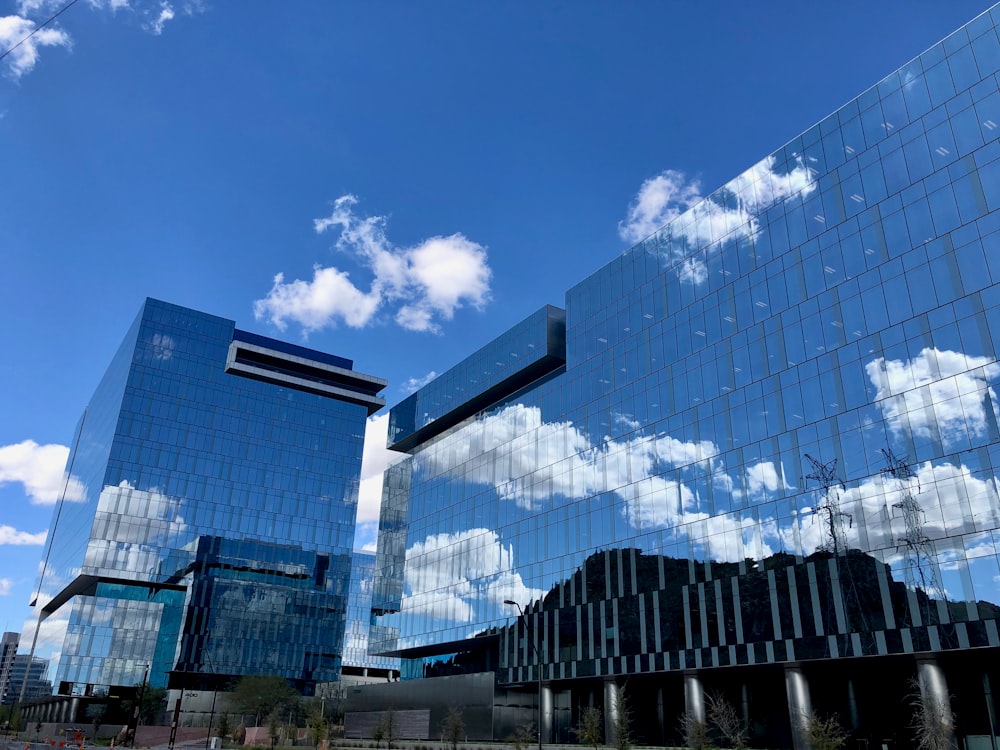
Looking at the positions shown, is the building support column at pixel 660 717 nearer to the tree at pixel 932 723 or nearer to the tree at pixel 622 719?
the tree at pixel 622 719

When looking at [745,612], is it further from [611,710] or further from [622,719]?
[611,710]

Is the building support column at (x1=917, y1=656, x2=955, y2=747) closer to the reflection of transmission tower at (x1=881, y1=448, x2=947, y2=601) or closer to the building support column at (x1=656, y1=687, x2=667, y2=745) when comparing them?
the reflection of transmission tower at (x1=881, y1=448, x2=947, y2=601)

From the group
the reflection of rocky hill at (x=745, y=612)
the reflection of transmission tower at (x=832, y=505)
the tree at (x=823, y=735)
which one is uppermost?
the reflection of transmission tower at (x=832, y=505)

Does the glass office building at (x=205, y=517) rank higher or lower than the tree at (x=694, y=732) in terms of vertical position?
higher

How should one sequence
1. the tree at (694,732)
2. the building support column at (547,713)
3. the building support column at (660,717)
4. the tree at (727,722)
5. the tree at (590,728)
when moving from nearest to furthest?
the tree at (694,732)
the tree at (727,722)
the tree at (590,728)
the building support column at (660,717)
the building support column at (547,713)

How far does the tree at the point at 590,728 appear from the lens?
193ft

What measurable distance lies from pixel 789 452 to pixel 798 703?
1558 cm

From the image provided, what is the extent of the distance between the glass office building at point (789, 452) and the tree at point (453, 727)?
15.3 ft

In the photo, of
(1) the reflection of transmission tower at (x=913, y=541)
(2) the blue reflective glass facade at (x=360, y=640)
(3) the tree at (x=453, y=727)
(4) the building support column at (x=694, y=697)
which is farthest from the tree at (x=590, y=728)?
(2) the blue reflective glass facade at (x=360, y=640)

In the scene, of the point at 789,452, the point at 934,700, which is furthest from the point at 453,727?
the point at 934,700

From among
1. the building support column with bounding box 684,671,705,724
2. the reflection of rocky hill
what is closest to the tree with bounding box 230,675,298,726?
the reflection of rocky hill

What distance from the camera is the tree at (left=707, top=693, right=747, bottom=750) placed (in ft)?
171

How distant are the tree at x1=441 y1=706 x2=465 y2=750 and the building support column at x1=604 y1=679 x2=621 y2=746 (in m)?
14.1

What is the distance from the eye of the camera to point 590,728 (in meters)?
59.5
